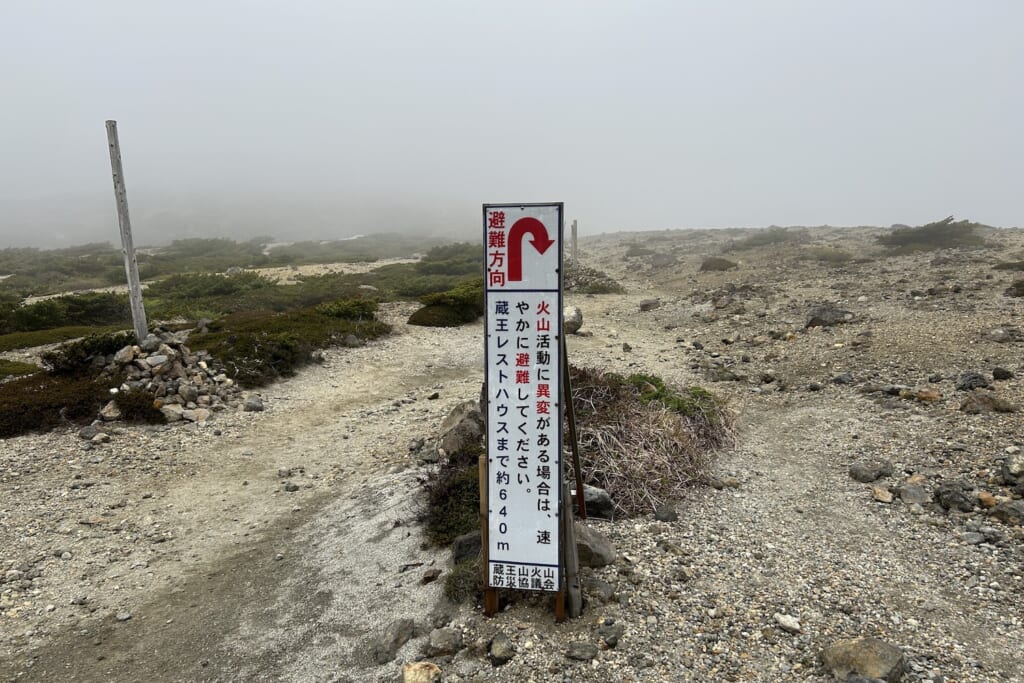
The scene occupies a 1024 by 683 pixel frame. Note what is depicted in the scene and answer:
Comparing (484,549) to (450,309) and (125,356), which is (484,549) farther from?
(450,309)

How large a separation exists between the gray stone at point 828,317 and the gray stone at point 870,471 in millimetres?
7812

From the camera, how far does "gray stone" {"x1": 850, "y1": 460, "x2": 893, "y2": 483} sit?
21.7ft

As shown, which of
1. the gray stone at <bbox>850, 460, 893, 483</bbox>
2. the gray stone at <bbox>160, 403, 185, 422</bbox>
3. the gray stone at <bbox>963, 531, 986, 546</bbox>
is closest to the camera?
the gray stone at <bbox>963, 531, 986, 546</bbox>

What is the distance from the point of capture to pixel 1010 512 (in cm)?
546

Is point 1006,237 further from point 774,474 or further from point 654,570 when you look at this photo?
point 654,570

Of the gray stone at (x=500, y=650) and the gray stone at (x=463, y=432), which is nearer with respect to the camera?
the gray stone at (x=500, y=650)

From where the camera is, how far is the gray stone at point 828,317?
13883 mm

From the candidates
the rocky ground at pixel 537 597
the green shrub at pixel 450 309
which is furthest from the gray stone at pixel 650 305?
the rocky ground at pixel 537 597

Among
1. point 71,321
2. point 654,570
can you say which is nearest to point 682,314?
point 654,570

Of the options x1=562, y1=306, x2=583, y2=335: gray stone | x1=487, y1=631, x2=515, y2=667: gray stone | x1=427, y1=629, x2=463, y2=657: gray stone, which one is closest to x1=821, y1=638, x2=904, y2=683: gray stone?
x1=487, y1=631, x2=515, y2=667: gray stone

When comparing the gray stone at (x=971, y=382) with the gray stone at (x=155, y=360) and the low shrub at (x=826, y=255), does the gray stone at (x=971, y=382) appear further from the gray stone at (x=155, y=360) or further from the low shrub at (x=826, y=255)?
→ the low shrub at (x=826, y=255)

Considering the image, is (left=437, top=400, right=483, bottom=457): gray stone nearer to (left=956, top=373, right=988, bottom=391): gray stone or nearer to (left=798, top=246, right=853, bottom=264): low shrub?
(left=956, top=373, right=988, bottom=391): gray stone

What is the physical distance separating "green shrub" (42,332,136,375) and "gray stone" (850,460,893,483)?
1237cm

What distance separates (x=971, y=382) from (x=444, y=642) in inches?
340
